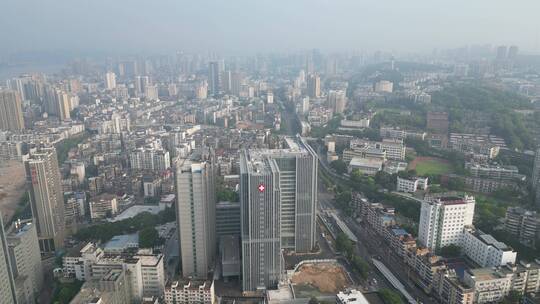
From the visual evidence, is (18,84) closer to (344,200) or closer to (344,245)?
(344,200)

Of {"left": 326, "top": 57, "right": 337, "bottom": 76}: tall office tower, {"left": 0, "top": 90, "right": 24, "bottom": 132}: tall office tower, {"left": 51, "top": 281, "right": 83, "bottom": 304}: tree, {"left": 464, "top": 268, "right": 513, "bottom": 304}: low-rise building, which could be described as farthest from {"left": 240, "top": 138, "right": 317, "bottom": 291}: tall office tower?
{"left": 326, "top": 57, "right": 337, "bottom": 76}: tall office tower

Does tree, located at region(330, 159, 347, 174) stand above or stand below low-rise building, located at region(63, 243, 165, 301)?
below

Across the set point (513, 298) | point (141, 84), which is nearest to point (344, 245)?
point (513, 298)

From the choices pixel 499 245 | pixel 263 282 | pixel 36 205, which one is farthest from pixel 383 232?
pixel 36 205

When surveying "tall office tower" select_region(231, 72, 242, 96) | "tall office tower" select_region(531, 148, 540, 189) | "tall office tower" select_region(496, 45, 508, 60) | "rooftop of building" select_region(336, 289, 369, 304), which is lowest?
"rooftop of building" select_region(336, 289, 369, 304)

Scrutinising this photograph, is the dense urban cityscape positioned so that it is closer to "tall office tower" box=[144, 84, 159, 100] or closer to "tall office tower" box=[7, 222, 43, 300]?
"tall office tower" box=[7, 222, 43, 300]

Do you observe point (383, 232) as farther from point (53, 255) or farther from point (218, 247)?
point (53, 255)
